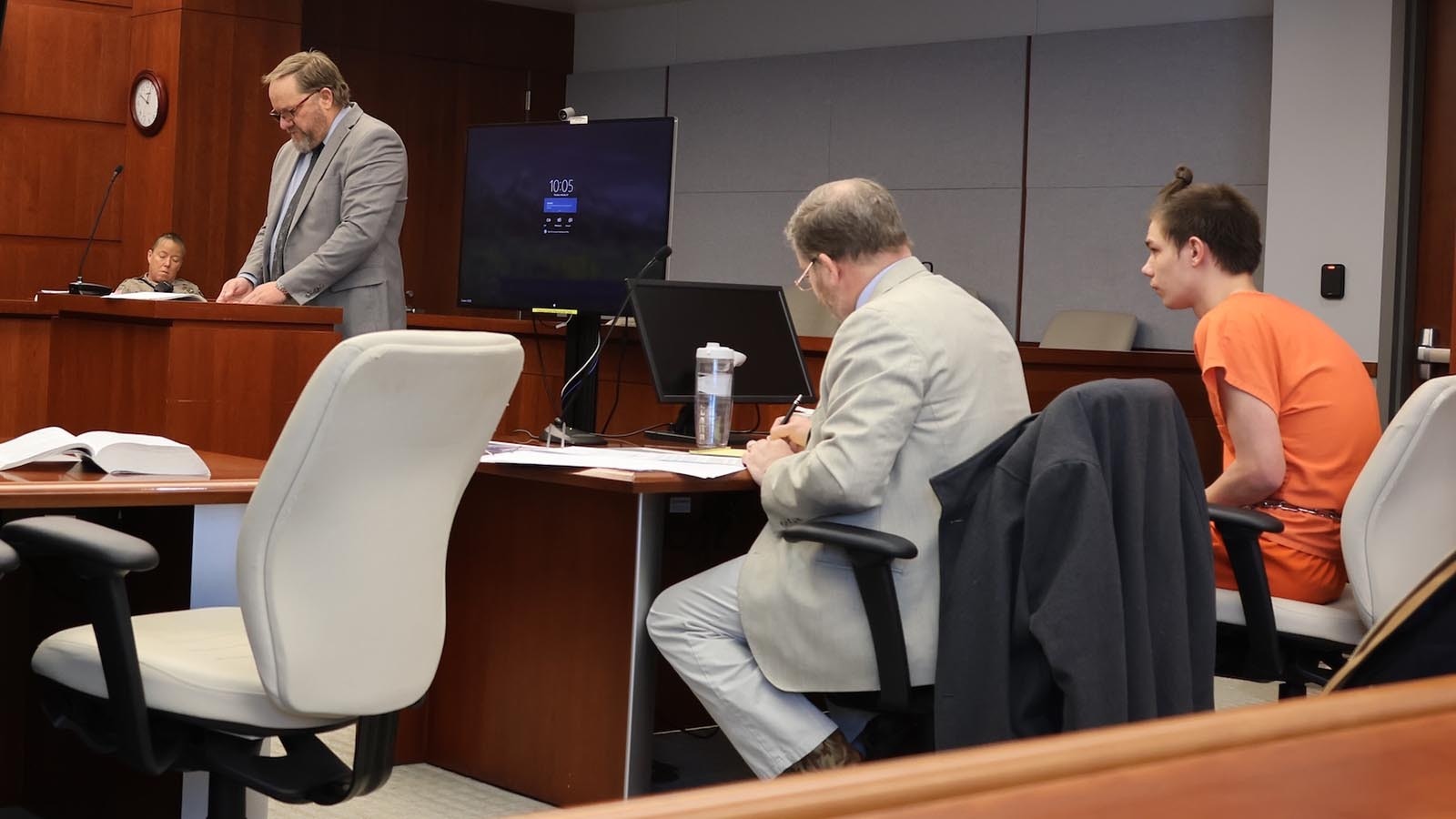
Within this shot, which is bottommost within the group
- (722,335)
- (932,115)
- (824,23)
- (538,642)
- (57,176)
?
(538,642)

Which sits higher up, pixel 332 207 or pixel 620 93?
pixel 620 93

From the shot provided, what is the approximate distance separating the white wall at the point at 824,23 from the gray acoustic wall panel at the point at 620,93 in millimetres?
65

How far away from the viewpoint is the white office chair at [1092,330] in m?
6.94

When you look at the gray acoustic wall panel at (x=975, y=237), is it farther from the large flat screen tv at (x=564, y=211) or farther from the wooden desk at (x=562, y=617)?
the wooden desk at (x=562, y=617)

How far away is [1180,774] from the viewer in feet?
0.94

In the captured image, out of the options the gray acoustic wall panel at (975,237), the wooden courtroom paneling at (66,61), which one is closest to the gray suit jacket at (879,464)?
the gray acoustic wall panel at (975,237)

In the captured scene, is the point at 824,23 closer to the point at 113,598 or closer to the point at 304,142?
the point at 304,142

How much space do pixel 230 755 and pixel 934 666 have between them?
103 cm

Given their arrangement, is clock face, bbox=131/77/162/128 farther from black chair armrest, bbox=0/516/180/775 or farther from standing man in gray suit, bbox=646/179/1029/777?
black chair armrest, bbox=0/516/180/775

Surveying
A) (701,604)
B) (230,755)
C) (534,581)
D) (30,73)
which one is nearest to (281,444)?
(230,755)

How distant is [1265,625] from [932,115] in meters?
5.66

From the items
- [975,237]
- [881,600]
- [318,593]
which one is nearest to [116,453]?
[318,593]

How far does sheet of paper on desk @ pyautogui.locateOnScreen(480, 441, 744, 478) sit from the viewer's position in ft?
8.55

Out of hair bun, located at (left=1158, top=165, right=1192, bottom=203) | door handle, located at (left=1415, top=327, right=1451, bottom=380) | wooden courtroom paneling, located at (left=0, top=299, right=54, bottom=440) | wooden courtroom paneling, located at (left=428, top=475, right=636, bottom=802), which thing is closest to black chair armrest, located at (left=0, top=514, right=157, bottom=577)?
wooden courtroom paneling, located at (left=428, top=475, right=636, bottom=802)
